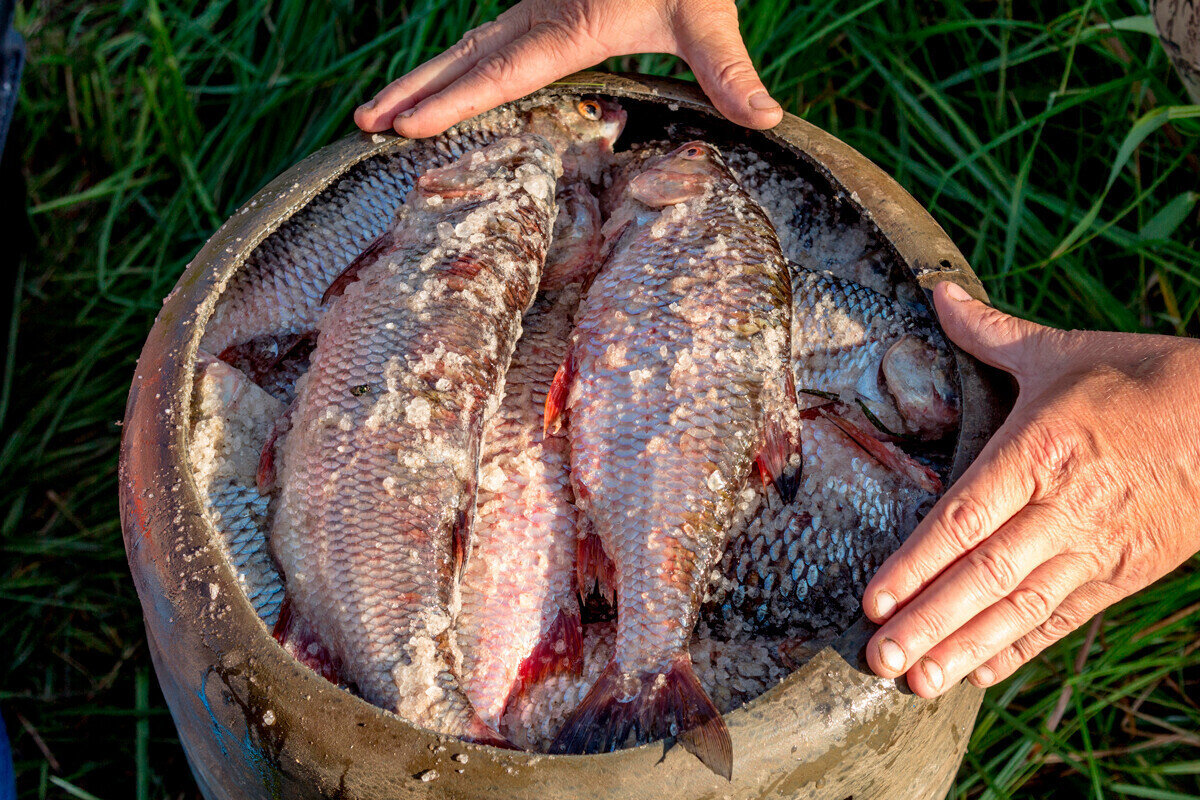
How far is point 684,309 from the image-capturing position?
1799 mm

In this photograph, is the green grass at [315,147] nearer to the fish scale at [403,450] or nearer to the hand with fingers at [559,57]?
the hand with fingers at [559,57]

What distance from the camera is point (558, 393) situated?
1.80 meters

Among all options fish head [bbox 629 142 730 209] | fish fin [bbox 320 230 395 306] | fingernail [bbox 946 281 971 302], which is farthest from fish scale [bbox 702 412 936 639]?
fish fin [bbox 320 230 395 306]

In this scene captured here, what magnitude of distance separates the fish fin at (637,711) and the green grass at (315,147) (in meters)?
1.36

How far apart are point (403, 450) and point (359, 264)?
540 millimetres

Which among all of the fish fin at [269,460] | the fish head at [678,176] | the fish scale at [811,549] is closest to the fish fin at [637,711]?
the fish scale at [811,549]

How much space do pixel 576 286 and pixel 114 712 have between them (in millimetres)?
1777

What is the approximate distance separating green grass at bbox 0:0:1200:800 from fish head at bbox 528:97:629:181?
1.07 m

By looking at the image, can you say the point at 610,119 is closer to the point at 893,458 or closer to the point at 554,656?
the point at 893,458

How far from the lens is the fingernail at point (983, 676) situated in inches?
65.4

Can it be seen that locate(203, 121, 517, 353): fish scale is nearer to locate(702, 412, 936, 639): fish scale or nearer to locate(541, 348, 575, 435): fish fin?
locate(541, 348, 575, 435): fish fin

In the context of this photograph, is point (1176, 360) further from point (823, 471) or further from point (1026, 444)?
point (823, 471)

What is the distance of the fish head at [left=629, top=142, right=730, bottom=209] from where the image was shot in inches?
77.9

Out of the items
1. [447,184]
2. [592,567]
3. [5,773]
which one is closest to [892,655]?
[592,567]
